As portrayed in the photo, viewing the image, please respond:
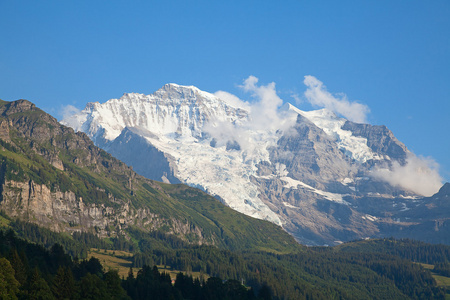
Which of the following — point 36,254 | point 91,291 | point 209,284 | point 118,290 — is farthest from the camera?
point 209,284

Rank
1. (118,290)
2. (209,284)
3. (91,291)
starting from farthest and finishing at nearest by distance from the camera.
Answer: (209,284)
(118,290)
(91,291)

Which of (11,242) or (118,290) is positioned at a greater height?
(11,242)

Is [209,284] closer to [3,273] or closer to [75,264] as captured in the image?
[75,264]

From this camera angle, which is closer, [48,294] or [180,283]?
[48,294]

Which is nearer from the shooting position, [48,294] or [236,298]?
[48,294]

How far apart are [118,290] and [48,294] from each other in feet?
93.0

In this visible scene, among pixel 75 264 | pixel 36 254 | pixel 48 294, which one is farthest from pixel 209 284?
pixel 48 294

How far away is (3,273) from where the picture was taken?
128m

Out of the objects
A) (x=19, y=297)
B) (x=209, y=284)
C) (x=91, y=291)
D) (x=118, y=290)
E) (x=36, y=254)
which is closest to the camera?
(x=19, y=297)

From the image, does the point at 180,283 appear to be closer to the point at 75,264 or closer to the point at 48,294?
the point at 75,264

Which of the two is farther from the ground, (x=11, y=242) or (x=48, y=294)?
(x=11, y=242)

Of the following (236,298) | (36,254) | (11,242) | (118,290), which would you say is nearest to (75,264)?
(36,254)

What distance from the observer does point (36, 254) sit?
18750cm

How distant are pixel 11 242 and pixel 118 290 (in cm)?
5890
